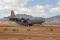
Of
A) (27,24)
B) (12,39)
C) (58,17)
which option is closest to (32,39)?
(12,39)

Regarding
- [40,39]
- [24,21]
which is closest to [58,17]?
[24,21]

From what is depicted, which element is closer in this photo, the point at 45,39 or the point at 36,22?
the point at 45,39

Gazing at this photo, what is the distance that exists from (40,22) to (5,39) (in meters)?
51.5

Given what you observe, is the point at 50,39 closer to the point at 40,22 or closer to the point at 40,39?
the point at 40,39

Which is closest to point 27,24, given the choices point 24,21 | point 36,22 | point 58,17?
point 24,21

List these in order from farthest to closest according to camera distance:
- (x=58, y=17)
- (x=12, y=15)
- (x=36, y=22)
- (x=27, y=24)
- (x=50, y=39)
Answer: (x=58, y=17) < (x=12, y=15) < (x=36, y=22) < (x=27, y=24) < (x=50, y=39)

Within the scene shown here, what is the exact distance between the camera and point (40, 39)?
84.5ft

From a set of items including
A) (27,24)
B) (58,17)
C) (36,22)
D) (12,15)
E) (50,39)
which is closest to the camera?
(50,39)

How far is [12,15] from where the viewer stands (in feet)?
271

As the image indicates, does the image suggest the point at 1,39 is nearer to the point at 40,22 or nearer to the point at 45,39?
the point at 45,39

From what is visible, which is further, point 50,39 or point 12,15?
point 12,15

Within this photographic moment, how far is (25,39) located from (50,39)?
3.01 m

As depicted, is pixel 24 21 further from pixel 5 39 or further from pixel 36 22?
pixel 5 39

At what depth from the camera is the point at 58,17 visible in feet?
587
